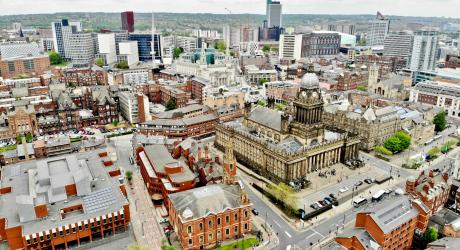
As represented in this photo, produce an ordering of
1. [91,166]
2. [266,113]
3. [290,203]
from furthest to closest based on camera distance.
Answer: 1. [266,113]
2. [91,166]
3. [290,203]

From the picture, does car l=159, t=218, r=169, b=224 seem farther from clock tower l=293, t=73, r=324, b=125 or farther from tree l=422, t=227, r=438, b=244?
tree l=422, t=227, r=438, b=244

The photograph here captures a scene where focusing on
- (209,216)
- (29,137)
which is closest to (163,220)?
(209,216)

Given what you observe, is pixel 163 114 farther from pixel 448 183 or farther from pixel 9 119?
pixel 448 183

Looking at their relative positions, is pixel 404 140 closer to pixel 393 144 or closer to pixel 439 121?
pixel 393 144

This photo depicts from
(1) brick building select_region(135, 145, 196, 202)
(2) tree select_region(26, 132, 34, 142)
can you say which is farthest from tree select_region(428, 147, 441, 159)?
(2) tree select_region(26, 132, 34, 142)

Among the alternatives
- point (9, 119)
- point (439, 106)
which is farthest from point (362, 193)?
point (9, 119)
